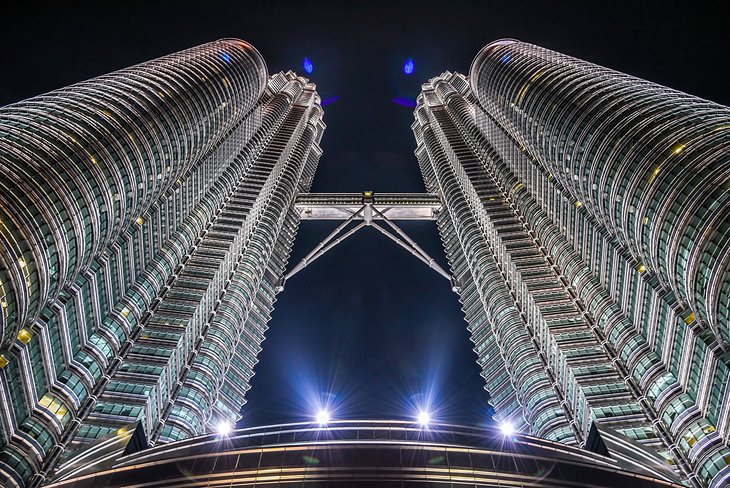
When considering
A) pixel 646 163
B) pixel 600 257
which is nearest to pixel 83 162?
pixel 646 163

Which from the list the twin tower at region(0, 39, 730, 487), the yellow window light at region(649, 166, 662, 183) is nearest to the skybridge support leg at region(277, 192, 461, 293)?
the twin tower at region(0, 39, 730, 487)

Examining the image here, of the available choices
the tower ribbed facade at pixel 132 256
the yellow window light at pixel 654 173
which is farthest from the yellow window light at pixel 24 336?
the yellow window light at pixel 654 173

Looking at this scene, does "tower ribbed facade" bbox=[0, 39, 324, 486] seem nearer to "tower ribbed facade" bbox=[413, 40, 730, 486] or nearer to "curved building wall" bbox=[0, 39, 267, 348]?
"curved building wall" bbox=[0, 39, 267, 348]

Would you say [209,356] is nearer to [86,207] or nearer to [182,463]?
[86,207]

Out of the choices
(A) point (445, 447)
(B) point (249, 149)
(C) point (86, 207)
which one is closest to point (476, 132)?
(B) point (249, 149)

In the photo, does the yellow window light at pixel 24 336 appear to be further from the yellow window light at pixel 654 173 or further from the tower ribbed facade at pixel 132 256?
the yellow window light at pixel 654 173
